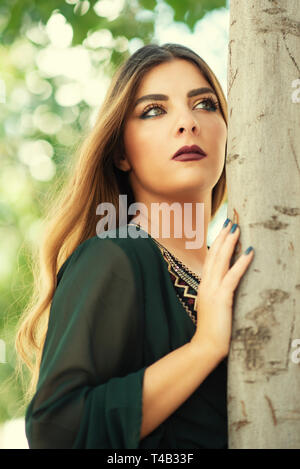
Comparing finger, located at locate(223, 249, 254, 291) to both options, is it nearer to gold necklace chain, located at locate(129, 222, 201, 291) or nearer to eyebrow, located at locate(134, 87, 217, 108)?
gold necklace chain, located at locate(129, 222, 201, 291)

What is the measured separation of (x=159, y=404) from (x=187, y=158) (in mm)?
960

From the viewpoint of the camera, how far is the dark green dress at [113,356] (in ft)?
5.57

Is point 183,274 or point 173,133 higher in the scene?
point 173,133

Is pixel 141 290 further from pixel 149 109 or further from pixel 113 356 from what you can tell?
pixel 149 109

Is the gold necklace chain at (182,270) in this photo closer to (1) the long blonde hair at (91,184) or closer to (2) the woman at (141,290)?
(2) the woman at (141,290)

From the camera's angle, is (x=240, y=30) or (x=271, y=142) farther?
(x=240, y=30)

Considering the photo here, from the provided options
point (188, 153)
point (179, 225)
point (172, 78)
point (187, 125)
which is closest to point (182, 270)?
point (179, 225)

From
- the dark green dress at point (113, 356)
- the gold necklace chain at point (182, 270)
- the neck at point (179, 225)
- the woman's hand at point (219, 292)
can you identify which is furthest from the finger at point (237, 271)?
the neck at point (179, 225)

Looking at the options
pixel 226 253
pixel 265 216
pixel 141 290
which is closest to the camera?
pixel 265 216

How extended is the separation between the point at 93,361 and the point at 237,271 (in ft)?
1.64

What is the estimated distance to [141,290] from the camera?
195 centimetres
